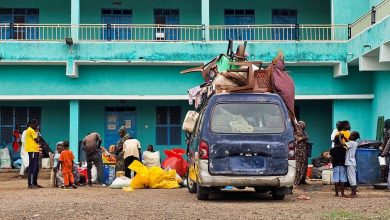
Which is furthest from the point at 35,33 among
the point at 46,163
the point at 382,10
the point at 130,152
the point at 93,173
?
the point at 382,10

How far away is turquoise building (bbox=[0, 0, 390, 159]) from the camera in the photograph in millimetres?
21781

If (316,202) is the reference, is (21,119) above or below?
above

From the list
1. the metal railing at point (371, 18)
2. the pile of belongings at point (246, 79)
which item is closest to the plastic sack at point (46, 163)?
the pile of belongings at point (246, 79)

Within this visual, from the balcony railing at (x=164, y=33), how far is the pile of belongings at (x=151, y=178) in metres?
7.84

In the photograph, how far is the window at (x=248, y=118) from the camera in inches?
447

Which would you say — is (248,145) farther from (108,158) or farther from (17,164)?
(17,164)

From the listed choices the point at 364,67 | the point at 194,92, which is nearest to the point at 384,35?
the point at 364,67

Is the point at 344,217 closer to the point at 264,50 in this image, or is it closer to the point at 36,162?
the point at 36,162

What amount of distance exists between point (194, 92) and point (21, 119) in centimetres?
1091

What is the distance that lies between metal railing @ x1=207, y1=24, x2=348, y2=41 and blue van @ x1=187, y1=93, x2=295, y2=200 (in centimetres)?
1096

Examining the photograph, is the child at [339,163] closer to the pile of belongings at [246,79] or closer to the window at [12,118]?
the pile of belongings at [246,79]

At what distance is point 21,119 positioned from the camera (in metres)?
24.0

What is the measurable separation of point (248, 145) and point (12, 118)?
14780 millimetres

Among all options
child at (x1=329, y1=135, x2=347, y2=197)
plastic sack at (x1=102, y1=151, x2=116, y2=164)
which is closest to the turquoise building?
plastic sack at (x1=102, y1=151, x2=116, y2=164)
